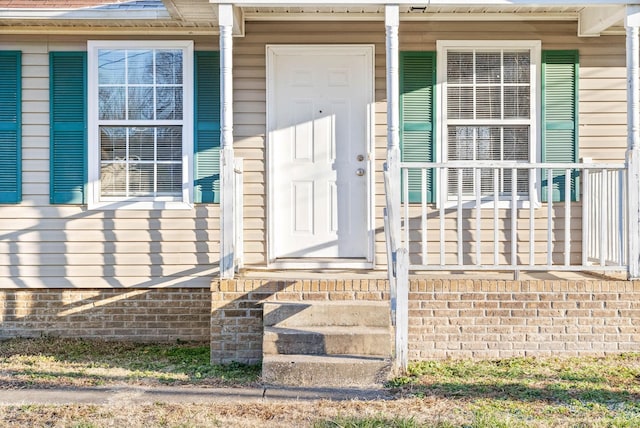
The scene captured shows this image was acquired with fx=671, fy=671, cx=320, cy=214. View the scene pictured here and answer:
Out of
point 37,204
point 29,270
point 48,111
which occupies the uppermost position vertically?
point 48,111

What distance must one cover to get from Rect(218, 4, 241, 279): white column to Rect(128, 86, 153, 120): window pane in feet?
3.87

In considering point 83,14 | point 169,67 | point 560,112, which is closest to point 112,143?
point 169,67

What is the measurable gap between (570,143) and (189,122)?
139 inches

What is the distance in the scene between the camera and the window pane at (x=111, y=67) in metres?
6.21

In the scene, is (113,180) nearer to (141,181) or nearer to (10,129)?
(141,181)

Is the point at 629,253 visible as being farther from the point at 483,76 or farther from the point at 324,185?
the point at 324,185

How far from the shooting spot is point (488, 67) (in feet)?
20.5

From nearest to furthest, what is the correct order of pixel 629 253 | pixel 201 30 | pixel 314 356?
pixel 314 356, pixel 629 253, pixel 201 30

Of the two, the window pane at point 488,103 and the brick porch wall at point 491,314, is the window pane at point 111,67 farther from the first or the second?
the window pane at point 488,103

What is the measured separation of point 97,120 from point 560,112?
169 inches

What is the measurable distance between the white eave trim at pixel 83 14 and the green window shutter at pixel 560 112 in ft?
11.5

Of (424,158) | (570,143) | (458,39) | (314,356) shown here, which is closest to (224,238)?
(314,356)

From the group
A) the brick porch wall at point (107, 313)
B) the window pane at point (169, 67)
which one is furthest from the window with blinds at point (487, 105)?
the brick porch wall at point (107, 313)

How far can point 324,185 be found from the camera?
630cm
